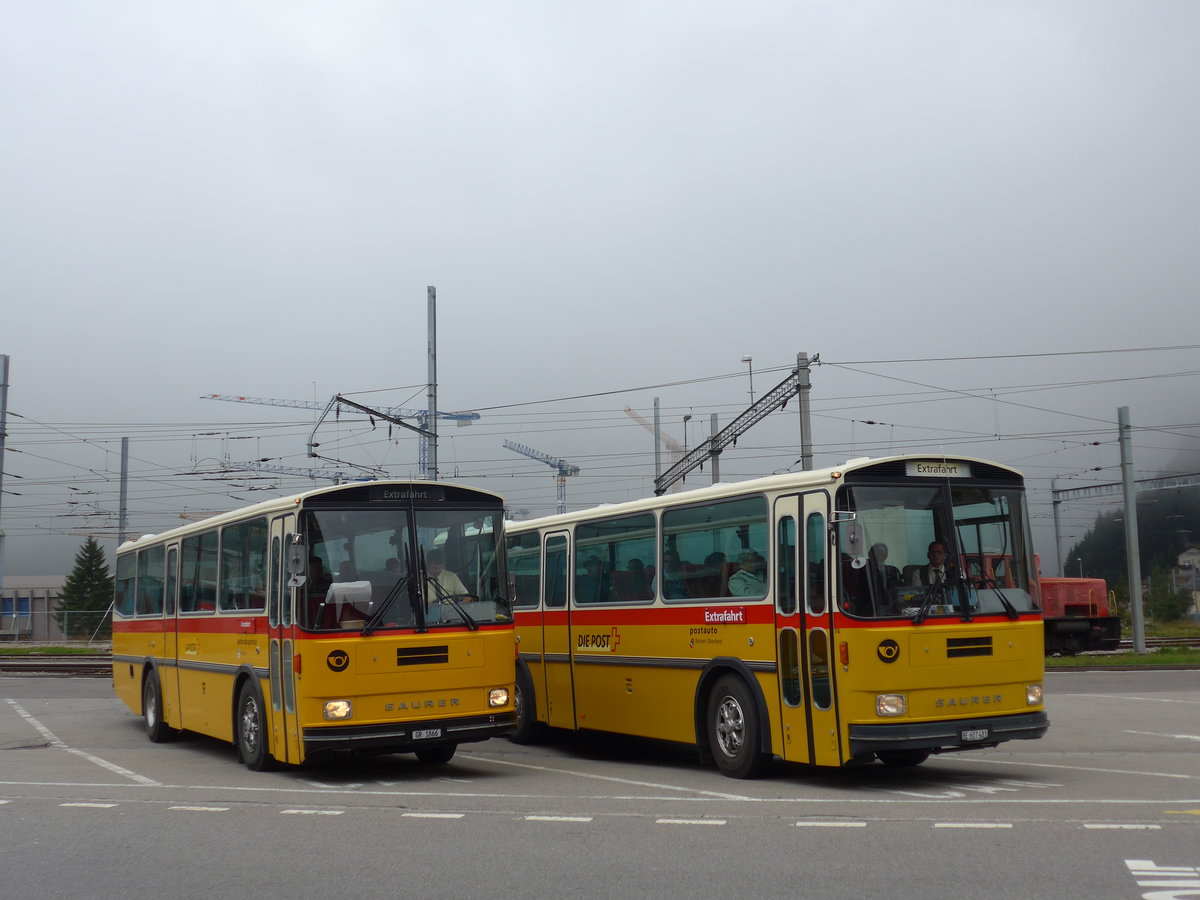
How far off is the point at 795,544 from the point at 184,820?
18.1 ft

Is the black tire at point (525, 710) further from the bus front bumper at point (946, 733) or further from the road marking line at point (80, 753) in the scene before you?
the bus front bumper at point (946, 733)

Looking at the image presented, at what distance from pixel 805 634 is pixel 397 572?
12.8 ft

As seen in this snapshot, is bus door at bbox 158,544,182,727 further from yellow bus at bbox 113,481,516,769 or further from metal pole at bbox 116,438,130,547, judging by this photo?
metal pole at bbox 116,438,130,547

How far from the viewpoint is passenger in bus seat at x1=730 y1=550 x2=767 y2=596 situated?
11711mm

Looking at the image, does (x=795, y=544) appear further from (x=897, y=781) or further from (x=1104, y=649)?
(x=1104, y=649)

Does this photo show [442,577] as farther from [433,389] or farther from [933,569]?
[433,389]

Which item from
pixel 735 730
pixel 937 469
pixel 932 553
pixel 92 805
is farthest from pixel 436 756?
pixel 937 469

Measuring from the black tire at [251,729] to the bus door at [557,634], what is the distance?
3.63 meters

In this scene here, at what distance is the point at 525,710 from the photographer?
1622 cm

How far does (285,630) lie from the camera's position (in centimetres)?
1231

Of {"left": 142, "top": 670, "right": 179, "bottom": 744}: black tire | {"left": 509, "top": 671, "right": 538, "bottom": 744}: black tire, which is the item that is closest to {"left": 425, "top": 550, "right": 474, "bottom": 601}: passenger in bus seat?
{"left": 509, "top": 671, "right": 538, "bottom": 744}: black tire

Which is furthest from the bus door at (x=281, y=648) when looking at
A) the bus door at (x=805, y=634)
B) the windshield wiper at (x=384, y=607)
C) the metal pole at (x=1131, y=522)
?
the metal pole at (x=1131, y=522)

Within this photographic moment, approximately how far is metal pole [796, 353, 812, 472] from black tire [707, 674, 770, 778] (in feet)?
43.1

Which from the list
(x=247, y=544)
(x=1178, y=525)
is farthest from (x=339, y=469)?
(x=1178, y=525)
